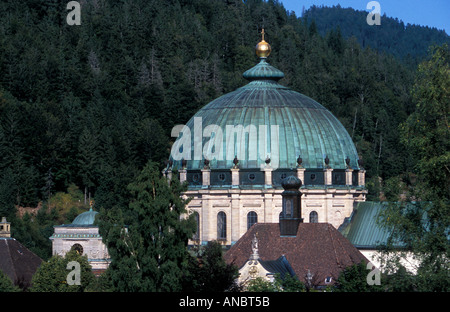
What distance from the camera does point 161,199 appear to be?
6488cm

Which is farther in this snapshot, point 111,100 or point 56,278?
point 111,100

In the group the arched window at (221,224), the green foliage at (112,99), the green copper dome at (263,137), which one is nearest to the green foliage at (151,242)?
the arched window at (221,224)

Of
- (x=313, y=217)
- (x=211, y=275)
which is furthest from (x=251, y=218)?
(x=211, y=275)

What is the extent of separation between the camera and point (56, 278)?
271 feet

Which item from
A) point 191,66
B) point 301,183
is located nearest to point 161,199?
point 301,183

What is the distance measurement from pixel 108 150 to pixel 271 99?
43621 millimetres

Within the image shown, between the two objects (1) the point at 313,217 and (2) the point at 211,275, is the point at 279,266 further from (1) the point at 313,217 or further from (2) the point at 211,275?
(1) the point at 313,217

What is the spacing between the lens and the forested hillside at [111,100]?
142500 millimetres

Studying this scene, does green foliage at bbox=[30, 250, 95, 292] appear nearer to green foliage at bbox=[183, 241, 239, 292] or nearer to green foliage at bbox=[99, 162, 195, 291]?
green foliage at bbox=[99, 162, 195, 291]

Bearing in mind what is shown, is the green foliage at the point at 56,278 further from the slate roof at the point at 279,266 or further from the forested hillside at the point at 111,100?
the forested hillside at the point at 111,100

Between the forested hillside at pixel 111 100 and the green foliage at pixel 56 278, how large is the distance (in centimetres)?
3930

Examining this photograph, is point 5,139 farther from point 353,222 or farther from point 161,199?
point 161,199

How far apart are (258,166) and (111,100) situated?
7446 centimetres
